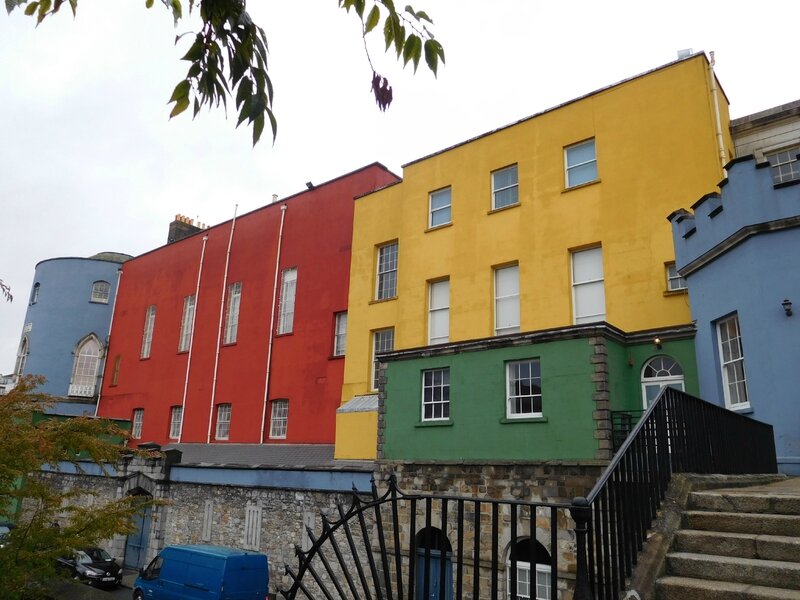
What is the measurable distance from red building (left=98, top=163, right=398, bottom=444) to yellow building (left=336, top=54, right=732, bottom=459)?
6.52ft

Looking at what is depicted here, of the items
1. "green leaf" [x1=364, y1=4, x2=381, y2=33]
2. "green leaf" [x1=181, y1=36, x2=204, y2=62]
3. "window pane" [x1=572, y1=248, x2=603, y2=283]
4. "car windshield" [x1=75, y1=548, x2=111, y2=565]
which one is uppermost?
"window pane" [x1=572, y1=248, x2=603, y2=283]

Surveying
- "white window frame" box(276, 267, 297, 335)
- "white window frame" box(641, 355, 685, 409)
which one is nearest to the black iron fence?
"white window frame" box(641, 355, 685, 409)

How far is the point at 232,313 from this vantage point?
26750 mm

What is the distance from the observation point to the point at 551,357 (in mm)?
12859

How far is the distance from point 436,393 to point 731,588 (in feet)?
34.5

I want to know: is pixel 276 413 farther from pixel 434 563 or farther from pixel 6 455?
pixel 6 455

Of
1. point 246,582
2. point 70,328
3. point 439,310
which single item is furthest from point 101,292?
point 246,582

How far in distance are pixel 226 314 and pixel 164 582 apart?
12829 mm

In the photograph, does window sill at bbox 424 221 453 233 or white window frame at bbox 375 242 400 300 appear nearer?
window sill at bbox 424 221 453 233

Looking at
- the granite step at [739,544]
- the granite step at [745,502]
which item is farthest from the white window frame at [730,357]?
the granite step at [739,544]

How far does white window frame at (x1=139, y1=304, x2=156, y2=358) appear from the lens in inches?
1223

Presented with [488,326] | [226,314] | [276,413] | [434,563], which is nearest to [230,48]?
[434,563]

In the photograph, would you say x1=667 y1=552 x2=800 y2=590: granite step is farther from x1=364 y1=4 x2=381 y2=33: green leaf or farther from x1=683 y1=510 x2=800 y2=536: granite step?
x1=364 y1=4 x2=381 y2=33: green leaf

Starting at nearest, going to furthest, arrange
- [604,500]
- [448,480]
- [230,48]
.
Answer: [230,48], [604,500], [448,480]
